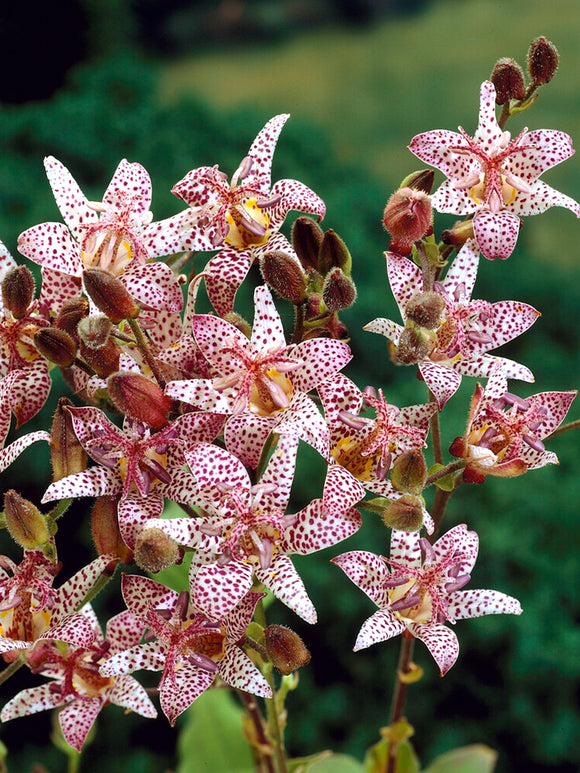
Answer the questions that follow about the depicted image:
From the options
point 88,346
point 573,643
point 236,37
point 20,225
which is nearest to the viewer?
point 88,346

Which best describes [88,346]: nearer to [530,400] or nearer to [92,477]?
[92,477]

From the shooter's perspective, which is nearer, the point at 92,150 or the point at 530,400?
the point at 530,400

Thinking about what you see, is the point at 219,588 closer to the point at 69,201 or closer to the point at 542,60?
the point at 69,201

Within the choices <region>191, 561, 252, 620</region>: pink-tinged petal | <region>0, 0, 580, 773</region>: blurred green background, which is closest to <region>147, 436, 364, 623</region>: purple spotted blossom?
<region>191, 561, 252, 620</region>: pink-tinged petal

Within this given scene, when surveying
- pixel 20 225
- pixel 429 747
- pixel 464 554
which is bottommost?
pixel 429 747

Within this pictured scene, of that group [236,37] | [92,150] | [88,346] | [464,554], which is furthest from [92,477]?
[236,37]

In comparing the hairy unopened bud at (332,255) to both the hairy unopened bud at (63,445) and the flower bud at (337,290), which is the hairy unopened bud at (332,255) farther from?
the hairy unopened bud at (63,445)

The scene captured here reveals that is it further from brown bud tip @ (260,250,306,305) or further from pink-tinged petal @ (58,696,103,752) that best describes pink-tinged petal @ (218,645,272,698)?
brown bud tip @ (260,250,306,305)
